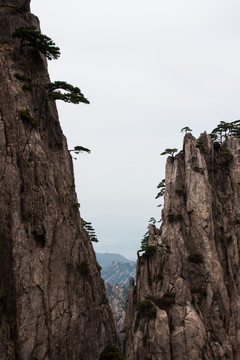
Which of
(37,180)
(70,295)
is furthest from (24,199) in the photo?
(70,295)

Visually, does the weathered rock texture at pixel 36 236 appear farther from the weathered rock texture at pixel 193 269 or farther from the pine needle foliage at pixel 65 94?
the weathered rock texture at pixel 193 269

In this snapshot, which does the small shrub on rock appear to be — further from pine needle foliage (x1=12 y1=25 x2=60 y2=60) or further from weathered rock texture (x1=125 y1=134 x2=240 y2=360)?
Answer: weathered rock texture (x1=125 y1=134 x2=240 y2=360)

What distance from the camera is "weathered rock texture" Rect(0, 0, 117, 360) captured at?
2305cm

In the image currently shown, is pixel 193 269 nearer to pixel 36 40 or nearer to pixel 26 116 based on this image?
pixel 26 116

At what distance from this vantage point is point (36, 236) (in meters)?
26.8

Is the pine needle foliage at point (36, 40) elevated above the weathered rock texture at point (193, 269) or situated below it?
above

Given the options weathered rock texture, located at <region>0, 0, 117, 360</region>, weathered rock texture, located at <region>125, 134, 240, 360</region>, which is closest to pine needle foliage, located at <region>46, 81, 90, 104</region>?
weathered rock texture, located at <region>0, 0, 117, 360</region>

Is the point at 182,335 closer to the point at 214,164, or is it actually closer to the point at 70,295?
the point at 70,295

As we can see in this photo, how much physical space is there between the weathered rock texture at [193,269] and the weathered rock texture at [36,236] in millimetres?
16931

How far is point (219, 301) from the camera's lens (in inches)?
2032

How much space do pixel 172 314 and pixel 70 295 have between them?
28.9m

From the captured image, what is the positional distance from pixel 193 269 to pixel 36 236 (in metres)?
39.8

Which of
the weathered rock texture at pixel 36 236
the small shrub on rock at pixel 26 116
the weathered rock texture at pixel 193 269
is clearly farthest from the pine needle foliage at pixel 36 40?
the weathered rock texture at pixel 193 269

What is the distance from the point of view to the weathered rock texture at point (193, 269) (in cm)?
4744
